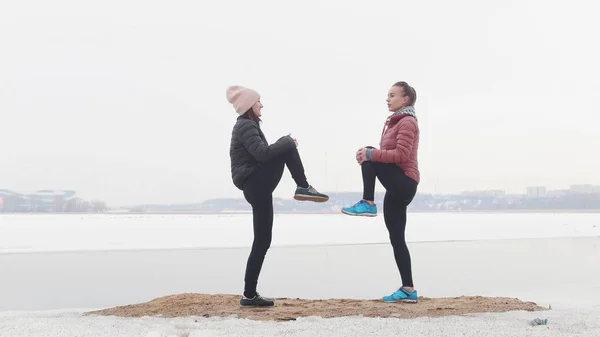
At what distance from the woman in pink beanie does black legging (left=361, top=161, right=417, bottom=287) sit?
0.64 meters

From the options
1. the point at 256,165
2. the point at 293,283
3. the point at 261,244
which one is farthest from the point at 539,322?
the point at 293,283

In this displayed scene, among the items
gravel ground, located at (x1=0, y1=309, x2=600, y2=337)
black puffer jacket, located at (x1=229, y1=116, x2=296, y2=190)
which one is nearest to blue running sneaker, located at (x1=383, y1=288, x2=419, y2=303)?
gravel ground, located at (x1=0, y1=309, x2=600, y2=337)

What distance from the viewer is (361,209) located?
5.55 metres

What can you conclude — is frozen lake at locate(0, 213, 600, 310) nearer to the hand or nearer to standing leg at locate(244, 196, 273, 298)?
standing leg at locate(244, 196, 273, 298)

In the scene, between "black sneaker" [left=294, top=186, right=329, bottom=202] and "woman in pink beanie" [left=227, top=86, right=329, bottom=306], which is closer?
"black sneaker" [left=294, top=186, right=329, bottom=202]

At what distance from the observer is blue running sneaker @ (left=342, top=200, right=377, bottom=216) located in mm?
5531

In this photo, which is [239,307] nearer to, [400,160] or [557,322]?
[400,160]

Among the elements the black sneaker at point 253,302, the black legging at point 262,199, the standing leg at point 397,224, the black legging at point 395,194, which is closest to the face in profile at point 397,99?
the black legging at point 395,194

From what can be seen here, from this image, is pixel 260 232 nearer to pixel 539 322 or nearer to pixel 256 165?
pixel 256 165

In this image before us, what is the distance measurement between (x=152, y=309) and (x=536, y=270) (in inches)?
319

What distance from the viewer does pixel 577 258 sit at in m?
14.1

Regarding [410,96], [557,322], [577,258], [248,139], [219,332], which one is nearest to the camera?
[219,332]

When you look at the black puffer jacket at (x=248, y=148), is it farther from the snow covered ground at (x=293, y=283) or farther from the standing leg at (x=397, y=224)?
the snow covered ground at (x=293, y=283)

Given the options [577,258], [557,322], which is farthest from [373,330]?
[577,258]
